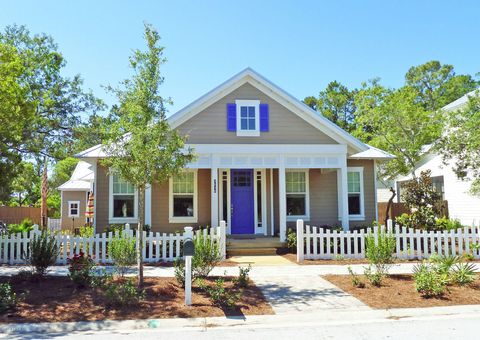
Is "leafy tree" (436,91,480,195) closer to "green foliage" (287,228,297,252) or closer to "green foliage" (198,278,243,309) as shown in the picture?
"green foliage" (287,228,297,252)

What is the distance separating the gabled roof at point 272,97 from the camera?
48.0 ft

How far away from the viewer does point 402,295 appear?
8.09 meters

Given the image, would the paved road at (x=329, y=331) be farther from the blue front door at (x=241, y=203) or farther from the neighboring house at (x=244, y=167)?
the blue front door at (x=241, y=203)

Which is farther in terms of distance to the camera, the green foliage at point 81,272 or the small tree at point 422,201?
the small tree at point 422,201

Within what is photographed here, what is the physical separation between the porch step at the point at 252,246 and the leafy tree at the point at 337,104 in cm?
3117

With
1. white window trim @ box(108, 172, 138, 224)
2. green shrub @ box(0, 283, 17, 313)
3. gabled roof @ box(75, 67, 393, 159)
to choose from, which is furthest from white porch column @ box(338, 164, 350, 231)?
green shrub @ box(0, 283, 17, 313)

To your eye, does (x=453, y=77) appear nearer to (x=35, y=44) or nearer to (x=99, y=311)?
(x=35, y=44)

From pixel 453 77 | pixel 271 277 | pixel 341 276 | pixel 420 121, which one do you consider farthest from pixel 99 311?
pixel 453 77

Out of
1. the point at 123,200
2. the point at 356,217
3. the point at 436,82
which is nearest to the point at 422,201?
the point at 356,217

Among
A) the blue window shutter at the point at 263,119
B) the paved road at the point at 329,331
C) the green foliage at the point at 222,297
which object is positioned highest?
the blue window shutter at the point at 263,119

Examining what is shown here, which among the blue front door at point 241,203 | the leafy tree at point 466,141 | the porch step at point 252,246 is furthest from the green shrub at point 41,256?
the leafy tree at point 466,141

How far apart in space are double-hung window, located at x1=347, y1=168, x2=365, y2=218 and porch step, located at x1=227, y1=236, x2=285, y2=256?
4.11 metres

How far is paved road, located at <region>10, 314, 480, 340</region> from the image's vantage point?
19.7ft

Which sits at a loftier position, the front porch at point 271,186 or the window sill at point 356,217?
the front porch at point 271,186
